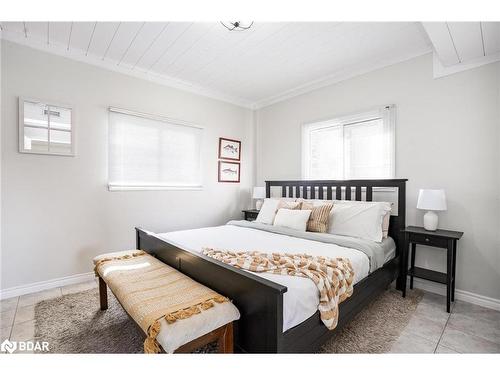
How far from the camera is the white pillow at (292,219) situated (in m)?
2.70

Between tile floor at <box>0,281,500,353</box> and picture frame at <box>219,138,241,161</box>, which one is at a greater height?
picture frame at <box>219,138,241,161</box>

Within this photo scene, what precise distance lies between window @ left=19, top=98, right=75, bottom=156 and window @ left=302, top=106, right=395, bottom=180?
9.76 feet

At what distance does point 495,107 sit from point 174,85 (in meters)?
3.57

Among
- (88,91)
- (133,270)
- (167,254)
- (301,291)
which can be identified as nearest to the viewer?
(301,291)

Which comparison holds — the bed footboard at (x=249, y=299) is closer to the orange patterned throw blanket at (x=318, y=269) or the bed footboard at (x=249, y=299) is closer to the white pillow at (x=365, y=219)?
the orange patterned throw blanket at (x=318, y=269)

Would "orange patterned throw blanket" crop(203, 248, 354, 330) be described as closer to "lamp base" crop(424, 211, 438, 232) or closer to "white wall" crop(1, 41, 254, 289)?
"lamp base" crop(424, 211, 438, 232)

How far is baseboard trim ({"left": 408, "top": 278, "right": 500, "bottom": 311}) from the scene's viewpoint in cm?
222

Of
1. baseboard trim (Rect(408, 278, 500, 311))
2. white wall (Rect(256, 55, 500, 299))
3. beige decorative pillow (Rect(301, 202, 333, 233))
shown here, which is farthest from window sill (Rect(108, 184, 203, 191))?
baseboard trim (Rect(408, 278, 500, 311))

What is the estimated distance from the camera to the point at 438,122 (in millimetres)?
2498

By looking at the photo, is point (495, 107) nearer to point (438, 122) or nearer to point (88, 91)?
point (438, 122)

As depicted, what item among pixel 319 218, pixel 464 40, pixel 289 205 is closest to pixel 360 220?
pixel 319 218
